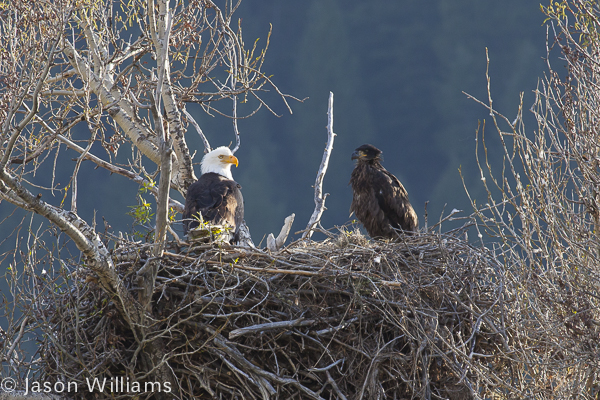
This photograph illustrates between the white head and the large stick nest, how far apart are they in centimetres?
215

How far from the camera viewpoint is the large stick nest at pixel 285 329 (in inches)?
167

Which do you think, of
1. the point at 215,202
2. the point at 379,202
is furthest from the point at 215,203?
the point at 379,202

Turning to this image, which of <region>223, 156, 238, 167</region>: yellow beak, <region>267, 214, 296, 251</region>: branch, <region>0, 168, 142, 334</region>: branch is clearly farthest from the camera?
<region>223, 156, 238, 167</region>: yellow beak

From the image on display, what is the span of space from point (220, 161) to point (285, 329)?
2.93 meters

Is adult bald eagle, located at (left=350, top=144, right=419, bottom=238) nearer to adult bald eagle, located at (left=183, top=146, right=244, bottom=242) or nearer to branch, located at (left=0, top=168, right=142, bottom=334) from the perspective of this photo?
adult bald eagle, located at (left=183, top=146, right=244, bottom=242)

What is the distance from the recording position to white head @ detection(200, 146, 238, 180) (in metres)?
6.85

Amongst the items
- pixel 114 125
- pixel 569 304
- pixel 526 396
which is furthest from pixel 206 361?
pixel 114 125

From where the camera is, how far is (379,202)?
6.93 metres

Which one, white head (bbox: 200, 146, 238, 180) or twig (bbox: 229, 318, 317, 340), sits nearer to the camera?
twig (bbox: 229, 318, 317, 340)

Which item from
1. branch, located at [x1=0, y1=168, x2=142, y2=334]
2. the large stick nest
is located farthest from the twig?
branch, located at [x1=0, y1=168, x2=142, y2=334]

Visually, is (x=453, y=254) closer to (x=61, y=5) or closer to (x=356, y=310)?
(x=356, y=310)

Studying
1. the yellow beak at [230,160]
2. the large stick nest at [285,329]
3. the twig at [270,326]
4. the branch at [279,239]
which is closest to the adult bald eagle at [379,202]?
the branch at [279,239]

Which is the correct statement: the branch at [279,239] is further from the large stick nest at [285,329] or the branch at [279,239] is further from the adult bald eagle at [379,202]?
the large stick nest at [285,329]

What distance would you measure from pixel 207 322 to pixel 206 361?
0.28m
